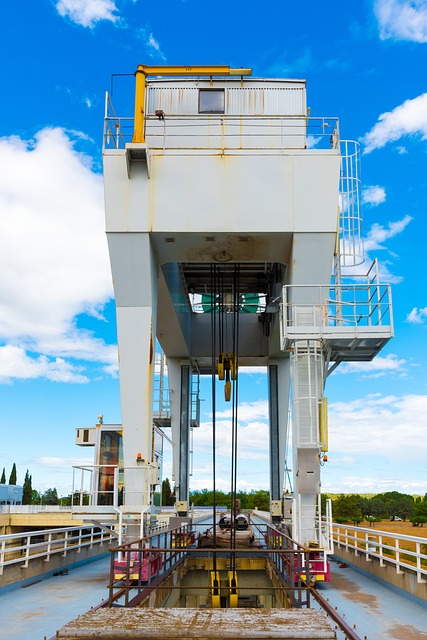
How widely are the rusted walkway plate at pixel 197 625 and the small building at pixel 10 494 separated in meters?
36.1

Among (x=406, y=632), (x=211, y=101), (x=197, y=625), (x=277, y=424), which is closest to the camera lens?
(x=197, y=625)

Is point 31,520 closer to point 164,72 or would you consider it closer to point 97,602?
point 97,602

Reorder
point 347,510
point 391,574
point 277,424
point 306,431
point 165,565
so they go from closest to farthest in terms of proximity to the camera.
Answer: point 391,574 → point 165,565 → point 306,431 → point 277,424 → point 347,510

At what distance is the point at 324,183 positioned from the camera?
14.9m

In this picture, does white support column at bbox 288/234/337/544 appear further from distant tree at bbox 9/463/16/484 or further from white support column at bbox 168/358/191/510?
distant tree at bbox 9/463/16/484

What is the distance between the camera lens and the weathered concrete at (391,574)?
10945mm

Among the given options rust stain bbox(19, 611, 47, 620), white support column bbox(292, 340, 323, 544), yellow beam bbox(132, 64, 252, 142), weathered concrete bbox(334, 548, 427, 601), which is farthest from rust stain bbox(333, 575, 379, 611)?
yellow beam bbox(132, 64, 252, 142)

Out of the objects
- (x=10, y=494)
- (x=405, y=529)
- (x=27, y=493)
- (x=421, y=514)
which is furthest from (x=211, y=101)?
(x=27, y=493)

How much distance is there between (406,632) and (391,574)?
4.22 m

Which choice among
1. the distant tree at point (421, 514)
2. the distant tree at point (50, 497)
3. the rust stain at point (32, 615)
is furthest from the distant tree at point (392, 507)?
the rust stain at point (32, 615)

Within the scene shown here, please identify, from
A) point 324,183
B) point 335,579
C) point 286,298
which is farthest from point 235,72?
point 335,579

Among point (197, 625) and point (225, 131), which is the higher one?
point (225, 131)

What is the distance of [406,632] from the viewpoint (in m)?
8.77

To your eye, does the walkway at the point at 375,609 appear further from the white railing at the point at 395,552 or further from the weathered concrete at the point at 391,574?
the white railing at the point at 395,552
